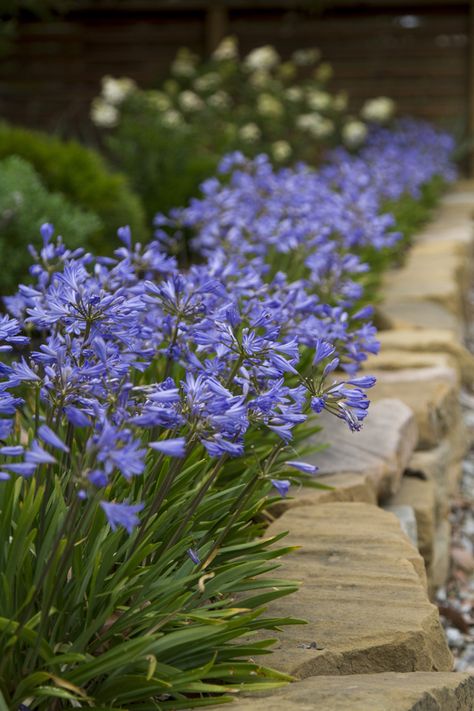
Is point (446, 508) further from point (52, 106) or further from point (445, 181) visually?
point (52, 106)

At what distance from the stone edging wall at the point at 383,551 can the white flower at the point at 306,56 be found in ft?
27.5

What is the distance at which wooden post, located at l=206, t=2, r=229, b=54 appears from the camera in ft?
44.7

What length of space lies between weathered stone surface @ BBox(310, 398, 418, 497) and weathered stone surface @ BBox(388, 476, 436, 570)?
0.27 feet

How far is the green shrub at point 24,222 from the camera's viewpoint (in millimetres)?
5109

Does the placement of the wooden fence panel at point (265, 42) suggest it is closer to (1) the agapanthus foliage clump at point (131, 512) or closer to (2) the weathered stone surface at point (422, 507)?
(2) the weathered stone surface at point (422, 507)

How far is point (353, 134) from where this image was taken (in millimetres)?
11562

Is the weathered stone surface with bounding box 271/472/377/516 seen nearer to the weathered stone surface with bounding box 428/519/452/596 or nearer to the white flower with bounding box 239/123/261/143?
the weathered stone surface with bounding box 428/519/452/596

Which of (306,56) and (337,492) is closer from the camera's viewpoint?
(337,492)

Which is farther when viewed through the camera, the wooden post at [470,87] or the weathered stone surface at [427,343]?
the wooden post at [470,87]

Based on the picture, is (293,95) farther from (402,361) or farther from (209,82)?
(402,361)

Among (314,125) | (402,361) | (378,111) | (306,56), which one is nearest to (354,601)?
(402,361)

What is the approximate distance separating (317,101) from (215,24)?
300 centimetres

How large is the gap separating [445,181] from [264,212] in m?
7.51

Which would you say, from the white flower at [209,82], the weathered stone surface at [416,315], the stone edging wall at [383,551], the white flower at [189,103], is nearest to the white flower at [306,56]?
the white flower at [209,82]
